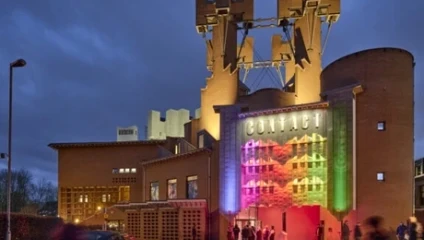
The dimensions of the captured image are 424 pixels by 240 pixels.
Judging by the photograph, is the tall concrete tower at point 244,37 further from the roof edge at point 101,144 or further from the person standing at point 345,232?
the person standing at point 345,232

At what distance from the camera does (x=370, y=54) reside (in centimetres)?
2944

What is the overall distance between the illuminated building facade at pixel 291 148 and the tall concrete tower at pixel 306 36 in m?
0.09

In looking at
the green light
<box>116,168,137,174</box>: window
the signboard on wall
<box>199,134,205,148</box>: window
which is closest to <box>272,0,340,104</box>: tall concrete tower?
<box>199,134,205,148</box>: window

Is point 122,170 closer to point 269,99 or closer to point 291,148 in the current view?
point 269,99

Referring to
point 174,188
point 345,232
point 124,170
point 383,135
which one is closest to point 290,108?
point 383,135

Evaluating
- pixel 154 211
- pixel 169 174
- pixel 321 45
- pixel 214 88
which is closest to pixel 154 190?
pixel 169 174

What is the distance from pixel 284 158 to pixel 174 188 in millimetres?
14359

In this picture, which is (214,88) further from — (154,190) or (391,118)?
(391,118)

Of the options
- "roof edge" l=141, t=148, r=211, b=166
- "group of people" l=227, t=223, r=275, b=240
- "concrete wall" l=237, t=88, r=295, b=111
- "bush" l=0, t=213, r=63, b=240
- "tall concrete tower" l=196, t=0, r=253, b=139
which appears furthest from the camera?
"tall concrete tower" l=196, t=0, r=253, b=139

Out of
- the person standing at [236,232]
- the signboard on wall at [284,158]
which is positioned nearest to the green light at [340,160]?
the signboard on wall at [284,158]

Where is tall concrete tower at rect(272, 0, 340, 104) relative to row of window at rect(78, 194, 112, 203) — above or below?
above

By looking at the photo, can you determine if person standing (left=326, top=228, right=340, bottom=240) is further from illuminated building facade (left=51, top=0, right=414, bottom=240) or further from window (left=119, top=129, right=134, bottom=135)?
window (left=119, top=129, right=134, bottom=135)

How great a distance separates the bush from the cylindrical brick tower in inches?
653

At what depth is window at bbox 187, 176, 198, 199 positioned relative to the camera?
40469 mm
